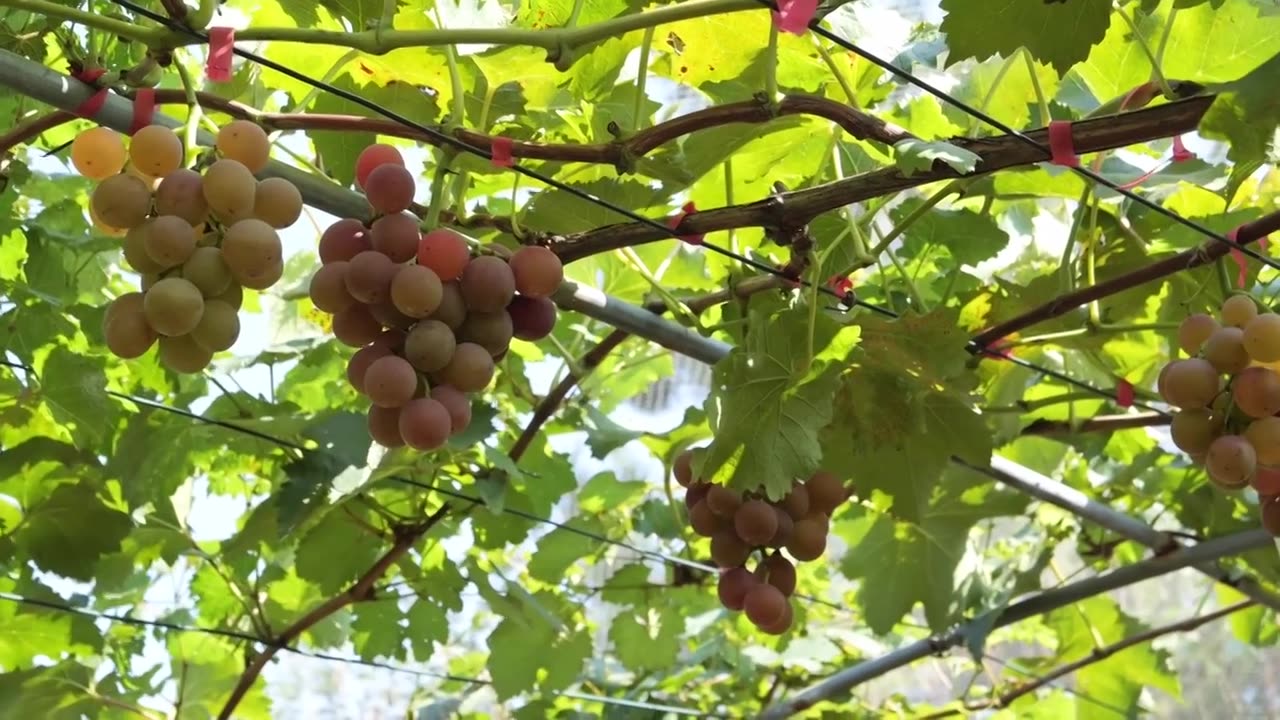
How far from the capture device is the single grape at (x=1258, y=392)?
852mm

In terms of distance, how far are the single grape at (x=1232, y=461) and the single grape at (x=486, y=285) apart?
1.74 feet

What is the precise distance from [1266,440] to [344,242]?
2.15 ft

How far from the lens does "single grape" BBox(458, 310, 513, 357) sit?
70 cm

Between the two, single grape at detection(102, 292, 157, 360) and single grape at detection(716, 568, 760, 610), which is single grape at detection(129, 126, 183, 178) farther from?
single grape at detection(716, 568, 760, 610)

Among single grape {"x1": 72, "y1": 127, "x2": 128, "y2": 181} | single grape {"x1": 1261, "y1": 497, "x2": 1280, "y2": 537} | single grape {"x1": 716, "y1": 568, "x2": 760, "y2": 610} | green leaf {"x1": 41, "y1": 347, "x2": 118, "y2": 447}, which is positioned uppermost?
green leaf {"x1": 41, "y1": 347, "x2": 118, "y2": 447}

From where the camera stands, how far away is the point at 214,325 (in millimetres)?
623

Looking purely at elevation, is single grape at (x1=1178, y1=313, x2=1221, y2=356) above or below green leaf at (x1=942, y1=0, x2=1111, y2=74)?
below

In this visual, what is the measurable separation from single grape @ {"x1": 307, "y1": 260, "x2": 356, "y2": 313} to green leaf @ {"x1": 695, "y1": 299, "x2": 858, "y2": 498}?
31 centimetres

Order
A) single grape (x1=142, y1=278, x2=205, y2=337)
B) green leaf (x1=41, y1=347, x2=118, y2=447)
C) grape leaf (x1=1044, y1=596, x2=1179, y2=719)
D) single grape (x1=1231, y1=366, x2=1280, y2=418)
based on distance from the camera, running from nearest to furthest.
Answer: single grape (x1=142, y1=278, x2=205, y2=337) → single grape (x1=1231, y1=366, x2=1280, y2=418) → green leaf (x1=41, y1=347, x2=118, y2=447) → grape leaf (x1=1044, y1=596, x2=1179, y2=719)

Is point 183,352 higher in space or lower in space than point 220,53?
lower

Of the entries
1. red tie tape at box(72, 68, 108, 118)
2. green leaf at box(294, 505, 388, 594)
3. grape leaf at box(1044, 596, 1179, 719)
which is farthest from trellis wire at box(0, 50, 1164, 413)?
grape leaf at box(1044, 596, 1179, 719)

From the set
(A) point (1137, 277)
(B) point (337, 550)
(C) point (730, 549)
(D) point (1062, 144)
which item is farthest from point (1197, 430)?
(B) point (337, 550)

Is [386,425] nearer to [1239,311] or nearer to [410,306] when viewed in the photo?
[410,306]

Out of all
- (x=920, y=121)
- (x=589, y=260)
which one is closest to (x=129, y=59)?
(x=589, y=260)
